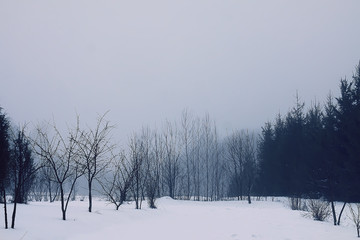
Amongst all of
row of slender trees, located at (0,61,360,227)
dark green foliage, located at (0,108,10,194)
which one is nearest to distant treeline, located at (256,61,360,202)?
row of slender trees, located at (0,61,360,227)

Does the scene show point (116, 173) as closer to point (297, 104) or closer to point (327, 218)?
point (327, 218)

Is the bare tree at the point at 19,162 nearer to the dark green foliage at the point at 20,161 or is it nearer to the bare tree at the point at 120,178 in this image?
the dark green foliage at the point at 20,161

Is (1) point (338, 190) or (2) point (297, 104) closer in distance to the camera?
(1) point (338, 190)

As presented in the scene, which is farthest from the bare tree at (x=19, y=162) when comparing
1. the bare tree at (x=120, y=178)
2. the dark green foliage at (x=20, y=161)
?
the bare tree at (x=120, y=178)

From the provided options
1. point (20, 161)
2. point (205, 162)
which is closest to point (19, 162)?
point (20, 161)

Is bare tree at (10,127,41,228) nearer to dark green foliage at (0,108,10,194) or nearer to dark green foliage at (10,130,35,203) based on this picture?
dark green foliage at (10,130,35,203)

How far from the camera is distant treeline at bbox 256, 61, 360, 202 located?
19.3 metres

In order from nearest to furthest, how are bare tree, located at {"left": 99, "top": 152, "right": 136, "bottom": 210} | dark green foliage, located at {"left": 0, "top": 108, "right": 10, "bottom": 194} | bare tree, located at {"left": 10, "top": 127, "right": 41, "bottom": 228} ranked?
bare tree, located at {"left": 10, "top": 127, "right": 41, "bottom": 228} < dark green foliage, located at {"left": 0, "top": 108, "right": 10, "bottom": 194} < bare tree, located at {"left": 99, "top": 152, "right": 136, "bottom": 210}

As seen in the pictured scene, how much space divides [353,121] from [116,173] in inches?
766

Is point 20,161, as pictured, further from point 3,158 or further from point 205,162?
point 205,162

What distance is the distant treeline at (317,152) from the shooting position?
760 inches

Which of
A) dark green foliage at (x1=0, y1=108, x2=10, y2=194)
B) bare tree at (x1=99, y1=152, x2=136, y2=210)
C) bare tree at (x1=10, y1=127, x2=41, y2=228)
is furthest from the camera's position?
bare tree at (x1=99, y1=152, x2=136, y2=210)

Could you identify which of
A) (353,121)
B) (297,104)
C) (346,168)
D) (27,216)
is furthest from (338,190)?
(27,216)

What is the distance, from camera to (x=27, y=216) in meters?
9.52
